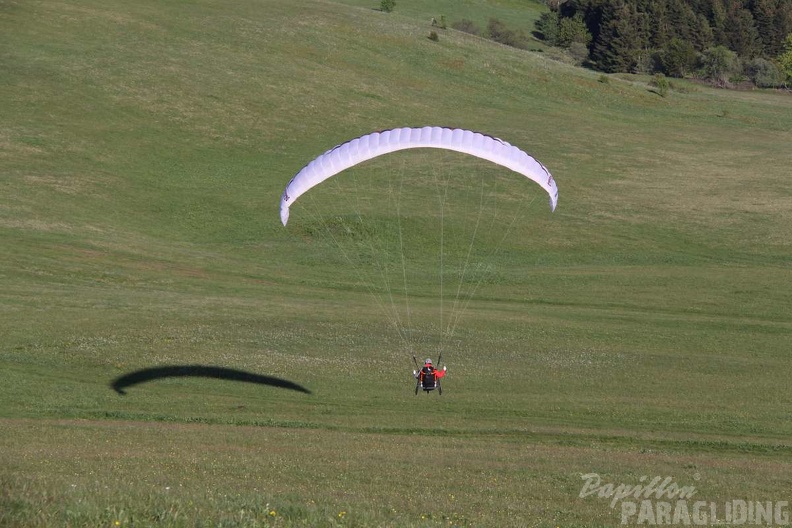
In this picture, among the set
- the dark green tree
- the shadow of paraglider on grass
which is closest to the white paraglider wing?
the shadow of paraglider on grass

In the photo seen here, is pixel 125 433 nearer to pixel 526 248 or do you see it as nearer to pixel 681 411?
pixel 681 411

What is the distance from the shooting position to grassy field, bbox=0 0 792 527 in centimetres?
1623

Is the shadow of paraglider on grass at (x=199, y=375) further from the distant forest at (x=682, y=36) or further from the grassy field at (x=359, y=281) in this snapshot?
the distant forest at (x=682, y=36)

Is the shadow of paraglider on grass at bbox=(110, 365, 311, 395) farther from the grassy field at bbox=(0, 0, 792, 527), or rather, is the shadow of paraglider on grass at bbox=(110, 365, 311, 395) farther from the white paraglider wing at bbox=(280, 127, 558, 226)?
the white paraglider wing at bbox=(280, 127, 558, 226)

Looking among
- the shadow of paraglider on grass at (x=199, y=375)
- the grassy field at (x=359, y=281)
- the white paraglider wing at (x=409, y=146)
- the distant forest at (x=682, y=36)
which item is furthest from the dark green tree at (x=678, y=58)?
the white paraglider wing at (x=409, y=146)

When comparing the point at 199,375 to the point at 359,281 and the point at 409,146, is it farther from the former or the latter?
the point at 359,281

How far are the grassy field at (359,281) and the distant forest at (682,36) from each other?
20.0 metres

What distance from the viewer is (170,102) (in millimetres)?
67125

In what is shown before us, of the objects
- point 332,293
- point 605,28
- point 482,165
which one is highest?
point 605,28

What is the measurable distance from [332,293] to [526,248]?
546 inches

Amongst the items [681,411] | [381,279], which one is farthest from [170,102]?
[681,411]

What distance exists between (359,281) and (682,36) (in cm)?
9419

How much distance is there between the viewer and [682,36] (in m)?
124

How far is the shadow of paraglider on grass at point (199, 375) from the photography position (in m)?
24.9
